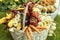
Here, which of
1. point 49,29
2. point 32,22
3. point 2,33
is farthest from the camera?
point 2,33

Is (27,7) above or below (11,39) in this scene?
above

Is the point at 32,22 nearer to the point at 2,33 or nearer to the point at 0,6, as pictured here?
the point at 2,33

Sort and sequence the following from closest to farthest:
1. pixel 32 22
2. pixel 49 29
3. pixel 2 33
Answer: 1. pixel 32 22
2. pixel 49 29
3. pixel 2 33

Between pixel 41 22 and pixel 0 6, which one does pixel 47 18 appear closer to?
pixel 41 22

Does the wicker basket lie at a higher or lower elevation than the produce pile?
lower

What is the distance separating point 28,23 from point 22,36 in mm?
84

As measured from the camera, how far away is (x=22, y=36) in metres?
1.08

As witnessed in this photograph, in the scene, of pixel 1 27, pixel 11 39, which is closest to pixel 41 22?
pixel 11 39

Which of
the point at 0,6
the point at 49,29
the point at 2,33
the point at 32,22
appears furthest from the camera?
the point at 0,6

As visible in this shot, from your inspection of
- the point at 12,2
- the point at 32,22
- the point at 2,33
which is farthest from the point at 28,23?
the point at 12,2

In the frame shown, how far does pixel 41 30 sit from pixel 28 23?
86mm

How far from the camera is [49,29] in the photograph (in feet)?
3.84

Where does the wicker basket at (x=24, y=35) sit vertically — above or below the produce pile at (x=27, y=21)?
below

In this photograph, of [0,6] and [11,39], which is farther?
[0,6]
